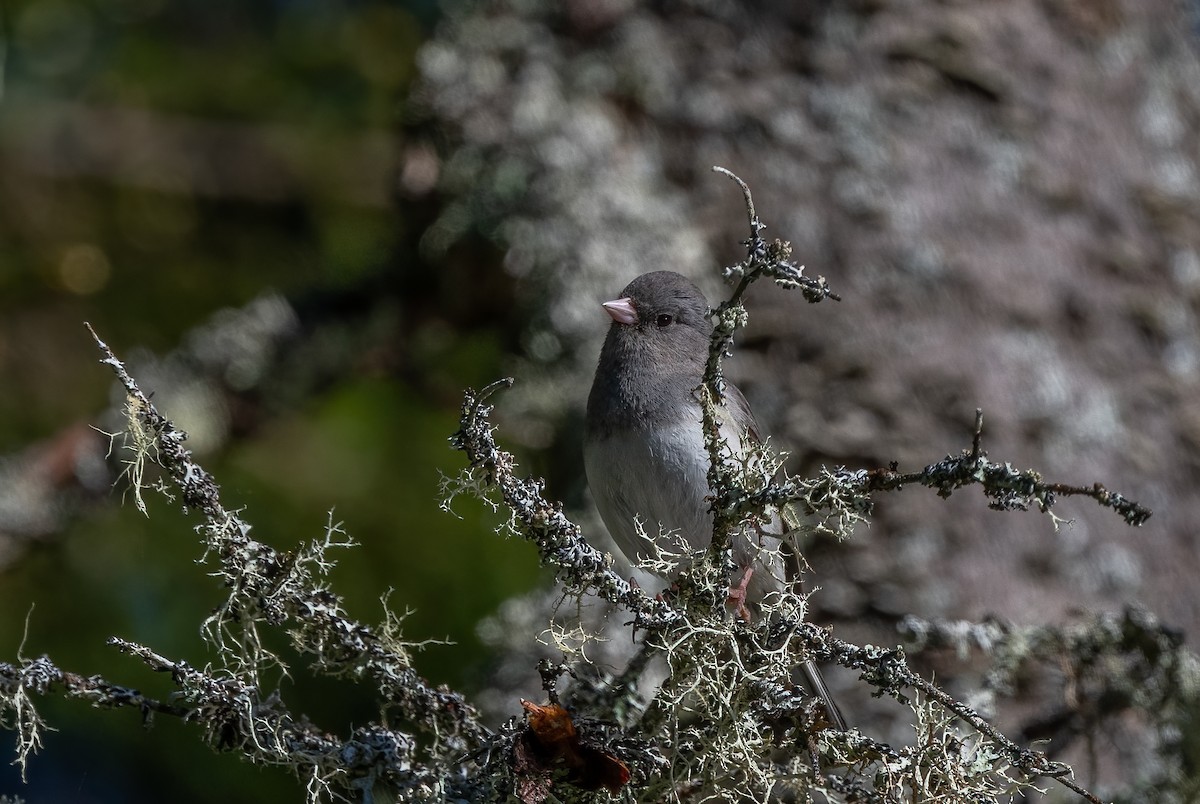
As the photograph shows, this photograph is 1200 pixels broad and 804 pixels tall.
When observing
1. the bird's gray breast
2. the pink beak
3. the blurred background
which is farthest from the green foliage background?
the pink beak

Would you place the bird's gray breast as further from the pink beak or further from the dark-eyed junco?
the pink beak

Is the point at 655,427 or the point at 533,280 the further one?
the point at 533,280

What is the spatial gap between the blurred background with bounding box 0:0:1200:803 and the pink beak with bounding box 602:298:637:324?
15.0 inches

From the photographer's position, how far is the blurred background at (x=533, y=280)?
2.45 metres

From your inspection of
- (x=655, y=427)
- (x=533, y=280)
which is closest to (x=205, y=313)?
(x=533, y=280)

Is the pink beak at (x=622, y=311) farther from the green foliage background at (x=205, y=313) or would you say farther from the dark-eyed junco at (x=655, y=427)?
the green foliage background at (x=205, y=313)

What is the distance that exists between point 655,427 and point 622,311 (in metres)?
0.34

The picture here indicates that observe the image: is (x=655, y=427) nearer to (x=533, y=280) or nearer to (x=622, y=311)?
(x=622, y=311)

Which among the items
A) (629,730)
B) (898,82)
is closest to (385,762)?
(629,730)

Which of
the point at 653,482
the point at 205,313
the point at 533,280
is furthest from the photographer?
the point at 205,313

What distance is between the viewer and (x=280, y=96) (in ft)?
10.9

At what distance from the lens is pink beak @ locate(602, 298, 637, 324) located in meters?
2.43

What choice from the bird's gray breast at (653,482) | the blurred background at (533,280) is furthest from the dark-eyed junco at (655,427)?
the blurred background at (533,280)

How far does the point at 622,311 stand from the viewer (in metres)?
2.44
